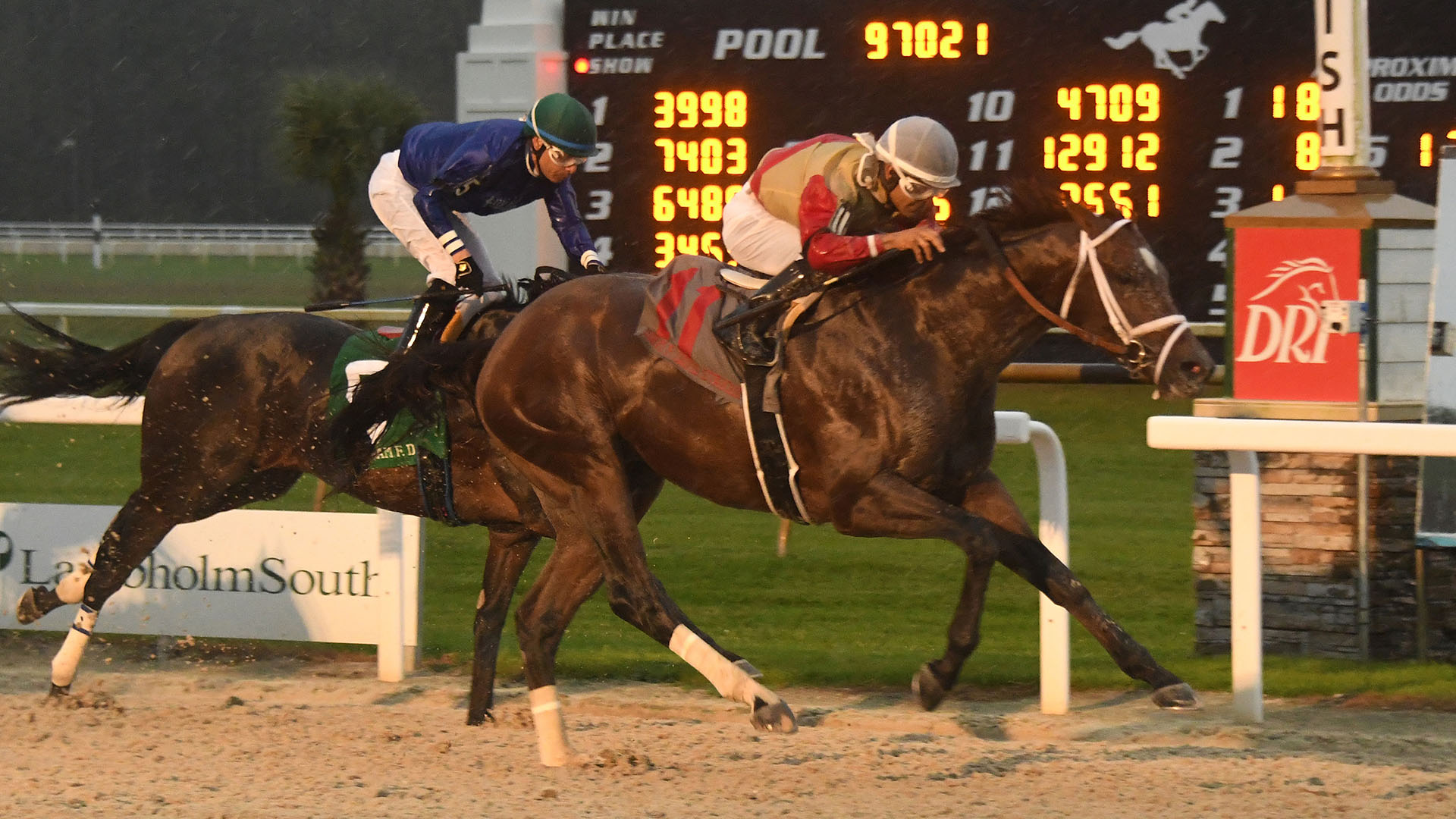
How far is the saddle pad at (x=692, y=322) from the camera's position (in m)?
3.78

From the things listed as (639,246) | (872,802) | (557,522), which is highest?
(639,246)

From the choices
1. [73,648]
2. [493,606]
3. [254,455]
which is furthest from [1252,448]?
[73,648]

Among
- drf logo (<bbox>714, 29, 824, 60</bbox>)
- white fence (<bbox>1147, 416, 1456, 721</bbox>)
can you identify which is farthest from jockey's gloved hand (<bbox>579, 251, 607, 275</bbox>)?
drf logo (<bbox>714, 29, 824, 60</bbox>)

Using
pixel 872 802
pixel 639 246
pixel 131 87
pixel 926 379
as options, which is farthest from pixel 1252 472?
pixel 131 87

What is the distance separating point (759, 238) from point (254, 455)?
1.55 m

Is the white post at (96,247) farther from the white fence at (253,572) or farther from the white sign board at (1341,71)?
the white sign board at (1341,71)

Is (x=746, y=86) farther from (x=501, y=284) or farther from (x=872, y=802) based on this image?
(x=872, y=802)

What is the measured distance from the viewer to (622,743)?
415 cm

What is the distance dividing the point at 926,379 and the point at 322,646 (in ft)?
8.58

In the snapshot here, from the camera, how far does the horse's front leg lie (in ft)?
11.3

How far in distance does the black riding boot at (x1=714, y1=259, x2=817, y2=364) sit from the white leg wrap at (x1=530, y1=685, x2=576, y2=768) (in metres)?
0.88

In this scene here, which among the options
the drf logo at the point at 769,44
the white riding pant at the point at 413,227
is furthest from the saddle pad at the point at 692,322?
the drf logo at the point at 769,44

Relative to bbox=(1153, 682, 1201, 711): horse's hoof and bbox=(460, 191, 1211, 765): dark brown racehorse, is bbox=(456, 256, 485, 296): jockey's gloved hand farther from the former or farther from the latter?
bbox=(1153, 682, 1201, 711): horse's hoof

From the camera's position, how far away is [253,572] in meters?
5.08
